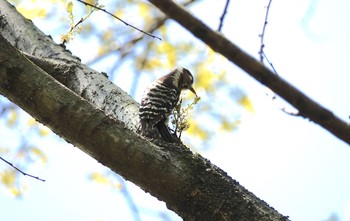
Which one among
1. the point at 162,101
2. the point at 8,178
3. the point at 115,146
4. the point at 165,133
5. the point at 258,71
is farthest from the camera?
the point at 8,178

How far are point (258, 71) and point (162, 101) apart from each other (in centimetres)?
364

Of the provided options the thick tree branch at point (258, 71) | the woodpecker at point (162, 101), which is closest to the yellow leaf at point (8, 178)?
the woodpecker at point (162, 101)

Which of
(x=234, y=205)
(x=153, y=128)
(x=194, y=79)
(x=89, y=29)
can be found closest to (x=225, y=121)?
(x=194, y=79)

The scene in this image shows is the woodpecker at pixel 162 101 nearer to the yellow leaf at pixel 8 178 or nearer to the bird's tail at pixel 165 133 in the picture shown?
the bird's tail at pixel 165 133

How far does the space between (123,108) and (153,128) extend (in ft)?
1.09

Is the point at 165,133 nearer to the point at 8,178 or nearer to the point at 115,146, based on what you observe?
the point at 115,146

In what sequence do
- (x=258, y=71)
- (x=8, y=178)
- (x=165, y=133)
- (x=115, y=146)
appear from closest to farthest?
(x=258, y=71), (x=115, y=146), (x=165, y=133), (x=8, y=178)

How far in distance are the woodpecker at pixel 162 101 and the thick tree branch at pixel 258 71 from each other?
194 cm

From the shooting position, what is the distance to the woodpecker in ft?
11.5

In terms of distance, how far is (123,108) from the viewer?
3.76m

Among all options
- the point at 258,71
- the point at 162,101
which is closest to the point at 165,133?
the point at 162,101

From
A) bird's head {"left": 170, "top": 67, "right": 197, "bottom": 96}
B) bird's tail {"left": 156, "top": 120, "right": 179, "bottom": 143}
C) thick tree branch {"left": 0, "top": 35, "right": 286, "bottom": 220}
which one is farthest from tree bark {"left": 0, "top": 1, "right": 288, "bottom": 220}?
bird's head {"left": 170, "top": 67, "right": 197, "bottom": 96}

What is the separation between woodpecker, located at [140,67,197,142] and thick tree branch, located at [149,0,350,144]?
6.37 feet

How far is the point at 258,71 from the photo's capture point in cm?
122
